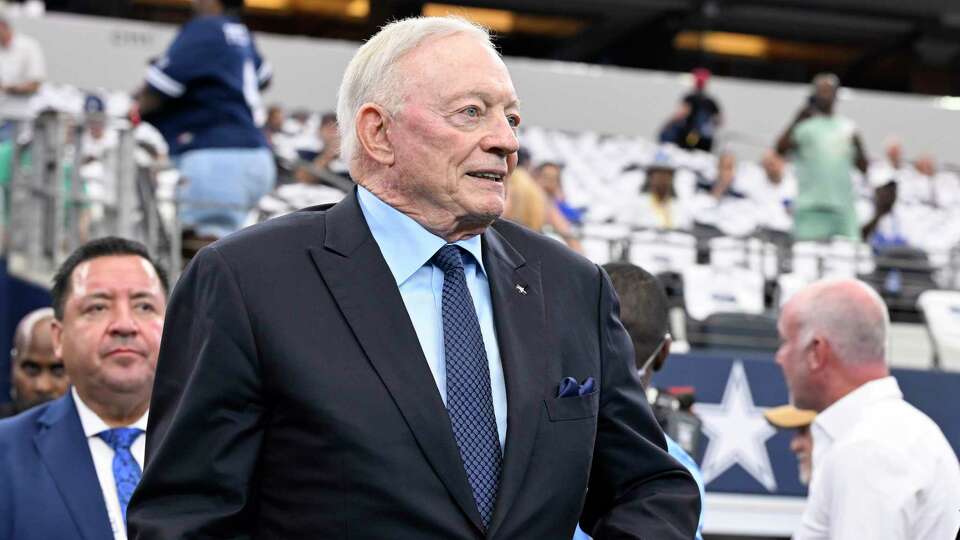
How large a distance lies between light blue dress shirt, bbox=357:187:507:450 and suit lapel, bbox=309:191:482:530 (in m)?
0.03

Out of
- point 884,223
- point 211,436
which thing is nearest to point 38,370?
point 211,436

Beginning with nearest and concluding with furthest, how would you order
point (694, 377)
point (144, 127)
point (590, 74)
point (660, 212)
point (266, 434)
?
point (266, 434), point (694, 377), point (660, 212), point (144, 127), point (590, 74)

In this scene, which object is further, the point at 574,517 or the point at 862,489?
the point at 862,489

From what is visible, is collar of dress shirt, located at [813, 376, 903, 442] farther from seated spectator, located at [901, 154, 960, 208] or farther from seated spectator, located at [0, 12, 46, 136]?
seated spectator, located at [901, 154, 960, 208]

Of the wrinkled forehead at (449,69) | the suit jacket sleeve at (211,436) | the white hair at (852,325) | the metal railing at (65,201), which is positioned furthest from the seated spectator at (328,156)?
the suit jacket sleeve at (211,436)

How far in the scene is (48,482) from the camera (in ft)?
11.7

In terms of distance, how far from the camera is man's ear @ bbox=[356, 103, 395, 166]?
2537mm

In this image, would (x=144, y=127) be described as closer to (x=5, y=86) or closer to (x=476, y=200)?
(x=5, y=86)

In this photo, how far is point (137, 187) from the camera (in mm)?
8633

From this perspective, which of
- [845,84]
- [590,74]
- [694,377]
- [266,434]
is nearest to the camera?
[266,434]

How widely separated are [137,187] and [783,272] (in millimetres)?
4474

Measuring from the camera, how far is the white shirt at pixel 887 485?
3727 mm

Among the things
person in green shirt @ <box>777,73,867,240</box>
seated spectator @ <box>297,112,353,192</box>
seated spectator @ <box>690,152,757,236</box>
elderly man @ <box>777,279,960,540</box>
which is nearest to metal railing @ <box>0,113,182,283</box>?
seated spectator @ <box>297,112,353,192</box>

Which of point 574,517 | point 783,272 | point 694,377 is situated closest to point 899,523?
point 574,517
